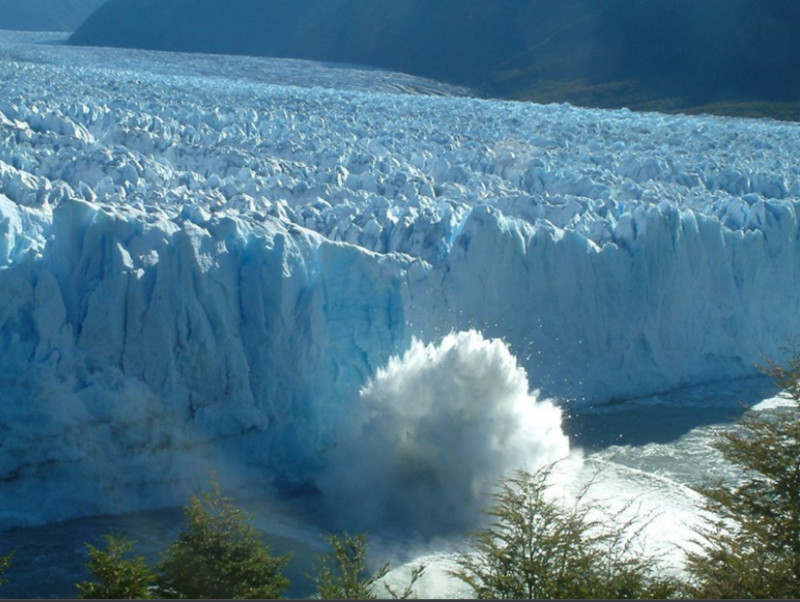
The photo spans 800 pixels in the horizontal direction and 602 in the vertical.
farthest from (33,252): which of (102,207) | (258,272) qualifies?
(258,272)

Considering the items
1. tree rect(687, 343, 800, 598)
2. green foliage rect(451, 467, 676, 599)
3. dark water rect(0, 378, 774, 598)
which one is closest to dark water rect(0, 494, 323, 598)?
dark water rect(0, 378, 774, 598)

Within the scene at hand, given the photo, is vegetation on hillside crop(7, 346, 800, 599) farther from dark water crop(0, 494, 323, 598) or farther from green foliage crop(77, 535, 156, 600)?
dark water crop(0, 494, 323, 598)

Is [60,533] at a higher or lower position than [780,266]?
lower

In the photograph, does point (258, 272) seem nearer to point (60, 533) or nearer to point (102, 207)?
point (102, 207)

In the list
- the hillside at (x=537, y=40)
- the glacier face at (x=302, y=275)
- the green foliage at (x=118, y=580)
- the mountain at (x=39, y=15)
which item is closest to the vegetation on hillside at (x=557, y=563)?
the green foliage at (x=118, y=580)

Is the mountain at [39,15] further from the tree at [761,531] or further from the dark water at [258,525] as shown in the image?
the tree at [761,531]

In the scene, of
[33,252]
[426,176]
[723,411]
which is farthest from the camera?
[426,176]
